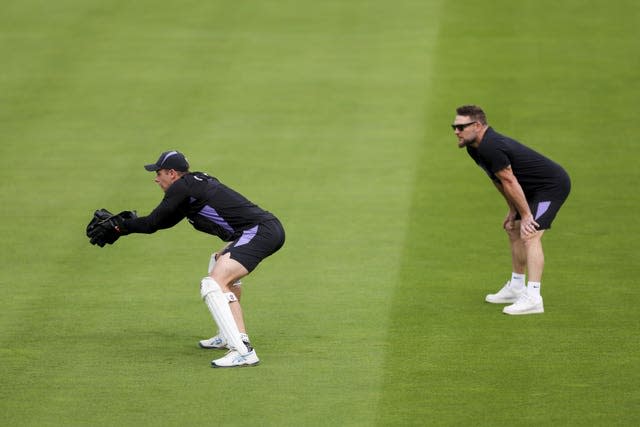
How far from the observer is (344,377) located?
9719 millimetres

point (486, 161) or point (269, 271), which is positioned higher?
point (486, 161)

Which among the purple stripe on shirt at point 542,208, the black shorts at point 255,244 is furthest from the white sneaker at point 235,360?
→ the purple stripe on shirt at point 542,208

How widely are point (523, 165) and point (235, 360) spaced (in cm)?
376

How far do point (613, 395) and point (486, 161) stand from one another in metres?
3.04

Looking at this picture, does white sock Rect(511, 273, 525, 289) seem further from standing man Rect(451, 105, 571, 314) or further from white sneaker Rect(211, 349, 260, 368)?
white sneaker Rect(211, 349, 260, 368)

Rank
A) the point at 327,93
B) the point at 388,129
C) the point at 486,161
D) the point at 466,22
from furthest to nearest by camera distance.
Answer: the point at 466,22 < the point at 327,93 < the point at 388,129 < the point at 486,161

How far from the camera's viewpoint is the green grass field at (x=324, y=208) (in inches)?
373

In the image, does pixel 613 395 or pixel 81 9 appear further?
pixel 81 9

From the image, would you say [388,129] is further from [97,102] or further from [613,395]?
[613,395]

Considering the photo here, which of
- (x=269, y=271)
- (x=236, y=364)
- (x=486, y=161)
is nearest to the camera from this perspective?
(x=236, y=364)

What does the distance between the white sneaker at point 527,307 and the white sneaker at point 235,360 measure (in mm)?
3035

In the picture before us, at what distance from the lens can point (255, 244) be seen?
33.8ft

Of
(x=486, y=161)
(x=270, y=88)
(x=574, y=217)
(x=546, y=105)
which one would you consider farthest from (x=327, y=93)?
(x=486, y=161)

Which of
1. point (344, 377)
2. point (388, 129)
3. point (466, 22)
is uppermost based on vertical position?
point (466, 22)
